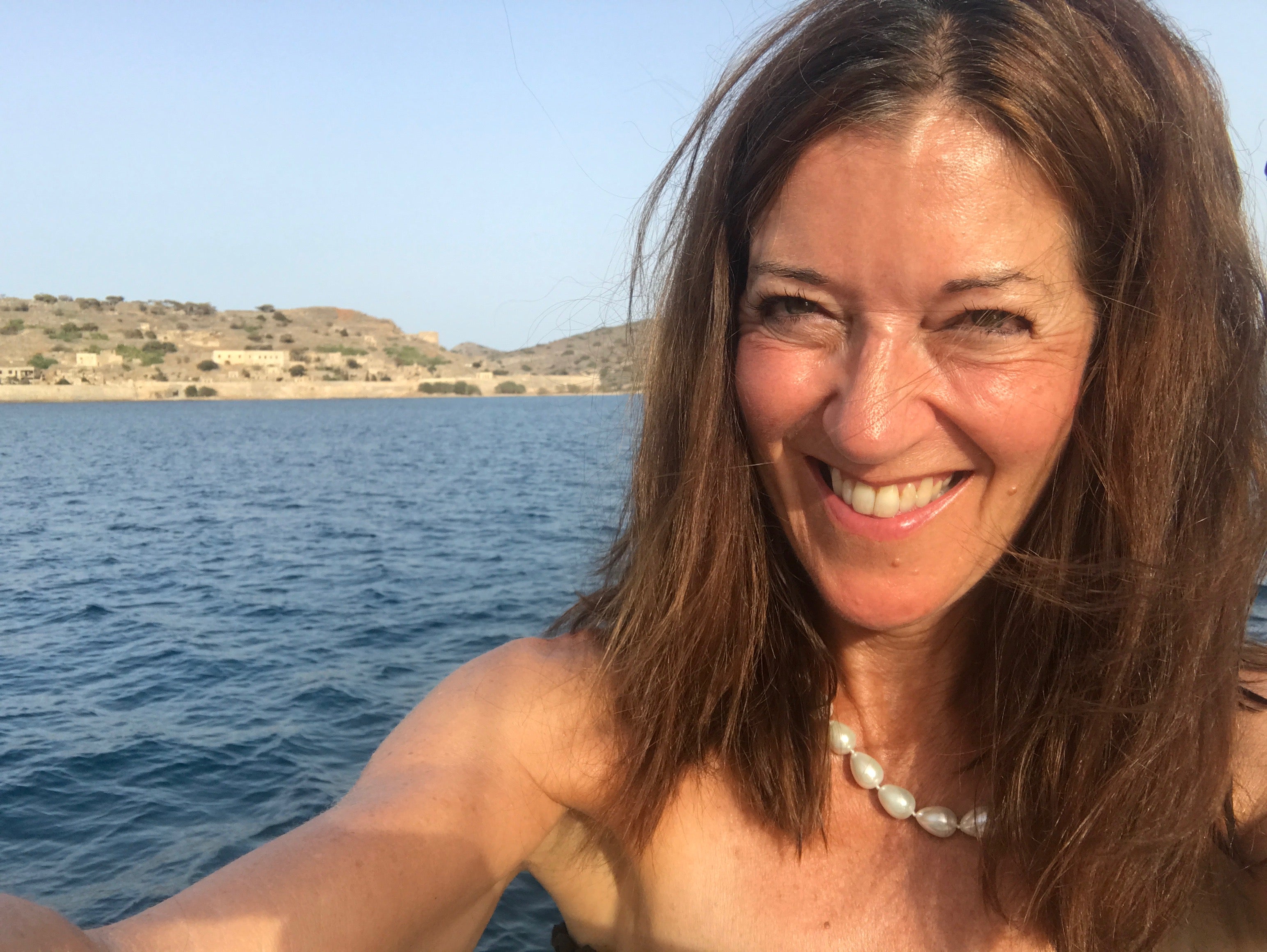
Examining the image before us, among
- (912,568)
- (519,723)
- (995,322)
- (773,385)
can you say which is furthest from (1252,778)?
(519,723)

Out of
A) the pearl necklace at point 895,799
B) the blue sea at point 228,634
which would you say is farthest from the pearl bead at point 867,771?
the blue sea at point 228,634

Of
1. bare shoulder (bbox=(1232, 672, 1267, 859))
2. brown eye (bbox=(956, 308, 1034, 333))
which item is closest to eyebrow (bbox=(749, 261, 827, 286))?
brown eye (bbox=(956, 308, 1034, 333))

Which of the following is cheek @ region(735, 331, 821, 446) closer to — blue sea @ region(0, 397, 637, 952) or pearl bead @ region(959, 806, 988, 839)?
blue sea @ region(0, 397, 637, 952)

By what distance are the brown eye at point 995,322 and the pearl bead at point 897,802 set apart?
96cm

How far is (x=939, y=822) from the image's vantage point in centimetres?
178

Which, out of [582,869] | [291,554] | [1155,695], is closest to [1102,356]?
[1155,695]

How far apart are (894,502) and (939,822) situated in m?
0.68

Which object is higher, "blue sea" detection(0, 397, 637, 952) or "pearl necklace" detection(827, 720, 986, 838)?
"pearl necklace" detection(827, 720, 986, 838)

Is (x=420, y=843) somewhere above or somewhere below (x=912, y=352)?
below

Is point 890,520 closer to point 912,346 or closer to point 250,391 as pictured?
point 912,346

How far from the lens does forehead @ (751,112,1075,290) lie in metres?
1.43

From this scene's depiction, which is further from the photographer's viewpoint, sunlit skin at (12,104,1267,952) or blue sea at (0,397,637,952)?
blue sea at (0,397,637,952)

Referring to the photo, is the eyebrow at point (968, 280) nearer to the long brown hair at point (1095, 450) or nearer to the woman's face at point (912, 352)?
the woman's face at point (912, 352)

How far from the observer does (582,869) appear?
2.07 meters
